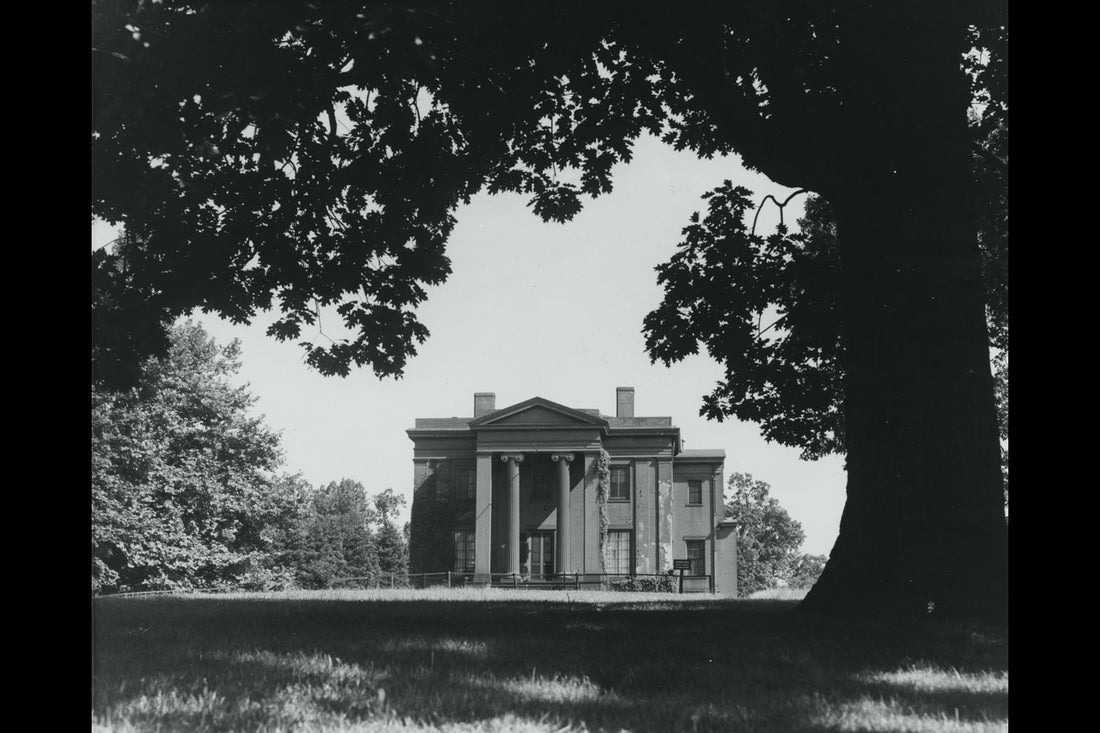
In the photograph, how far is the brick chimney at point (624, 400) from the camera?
45.8 m

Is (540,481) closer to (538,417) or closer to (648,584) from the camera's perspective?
(538,417)

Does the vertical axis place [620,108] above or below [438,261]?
above

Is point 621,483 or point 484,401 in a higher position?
point 484,401

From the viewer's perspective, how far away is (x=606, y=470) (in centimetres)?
4409

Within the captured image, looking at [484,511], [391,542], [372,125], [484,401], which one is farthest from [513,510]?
[372,125]

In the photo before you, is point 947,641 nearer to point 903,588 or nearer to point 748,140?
point 903,588

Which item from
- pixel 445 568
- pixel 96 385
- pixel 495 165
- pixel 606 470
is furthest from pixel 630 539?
pixel 96 385

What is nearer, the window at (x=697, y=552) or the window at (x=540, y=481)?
the window at (x=540, y=481)

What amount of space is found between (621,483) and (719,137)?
1289 inches

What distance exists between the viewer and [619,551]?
44.1 metres

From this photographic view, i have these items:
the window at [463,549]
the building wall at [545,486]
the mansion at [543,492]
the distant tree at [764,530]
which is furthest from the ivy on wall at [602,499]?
the distant tree at [764,530]

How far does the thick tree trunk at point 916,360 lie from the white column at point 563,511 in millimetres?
31693

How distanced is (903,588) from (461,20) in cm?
788

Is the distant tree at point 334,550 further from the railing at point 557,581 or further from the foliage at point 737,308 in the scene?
the foliage at point 737,308
